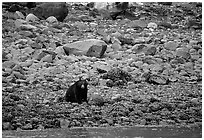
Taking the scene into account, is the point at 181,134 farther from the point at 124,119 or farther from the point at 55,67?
the point at 55,67

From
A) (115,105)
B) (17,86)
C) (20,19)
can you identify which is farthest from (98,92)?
(20,19)

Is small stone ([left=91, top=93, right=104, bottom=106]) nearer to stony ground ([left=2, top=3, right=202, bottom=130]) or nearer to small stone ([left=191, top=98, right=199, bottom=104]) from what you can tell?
stony ground ([left=2, top=3, right=202, bottom=130])

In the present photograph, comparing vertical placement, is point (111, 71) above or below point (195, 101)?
above

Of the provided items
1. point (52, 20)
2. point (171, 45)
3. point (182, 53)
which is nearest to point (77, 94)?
point (182, 53)

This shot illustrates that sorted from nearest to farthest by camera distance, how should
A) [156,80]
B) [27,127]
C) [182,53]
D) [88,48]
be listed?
[27,127] < [156,80] < [88,48] < [182,53]

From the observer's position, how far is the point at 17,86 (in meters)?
8.38

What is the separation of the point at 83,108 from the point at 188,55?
370cm

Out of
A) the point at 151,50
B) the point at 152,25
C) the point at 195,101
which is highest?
the point at 152,25

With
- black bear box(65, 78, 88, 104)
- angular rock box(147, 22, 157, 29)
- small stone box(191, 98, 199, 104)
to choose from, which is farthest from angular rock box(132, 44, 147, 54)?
black bear box(65, 78, 88, 104)

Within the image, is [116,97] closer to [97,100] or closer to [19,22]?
[97,100]

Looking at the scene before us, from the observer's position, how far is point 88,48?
9891 millimetres

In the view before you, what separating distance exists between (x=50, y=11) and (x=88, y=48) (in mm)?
2232

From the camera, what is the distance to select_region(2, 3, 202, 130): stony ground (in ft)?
23.4

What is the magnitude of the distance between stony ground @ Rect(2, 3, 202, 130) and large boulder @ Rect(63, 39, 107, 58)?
0.17 meters
